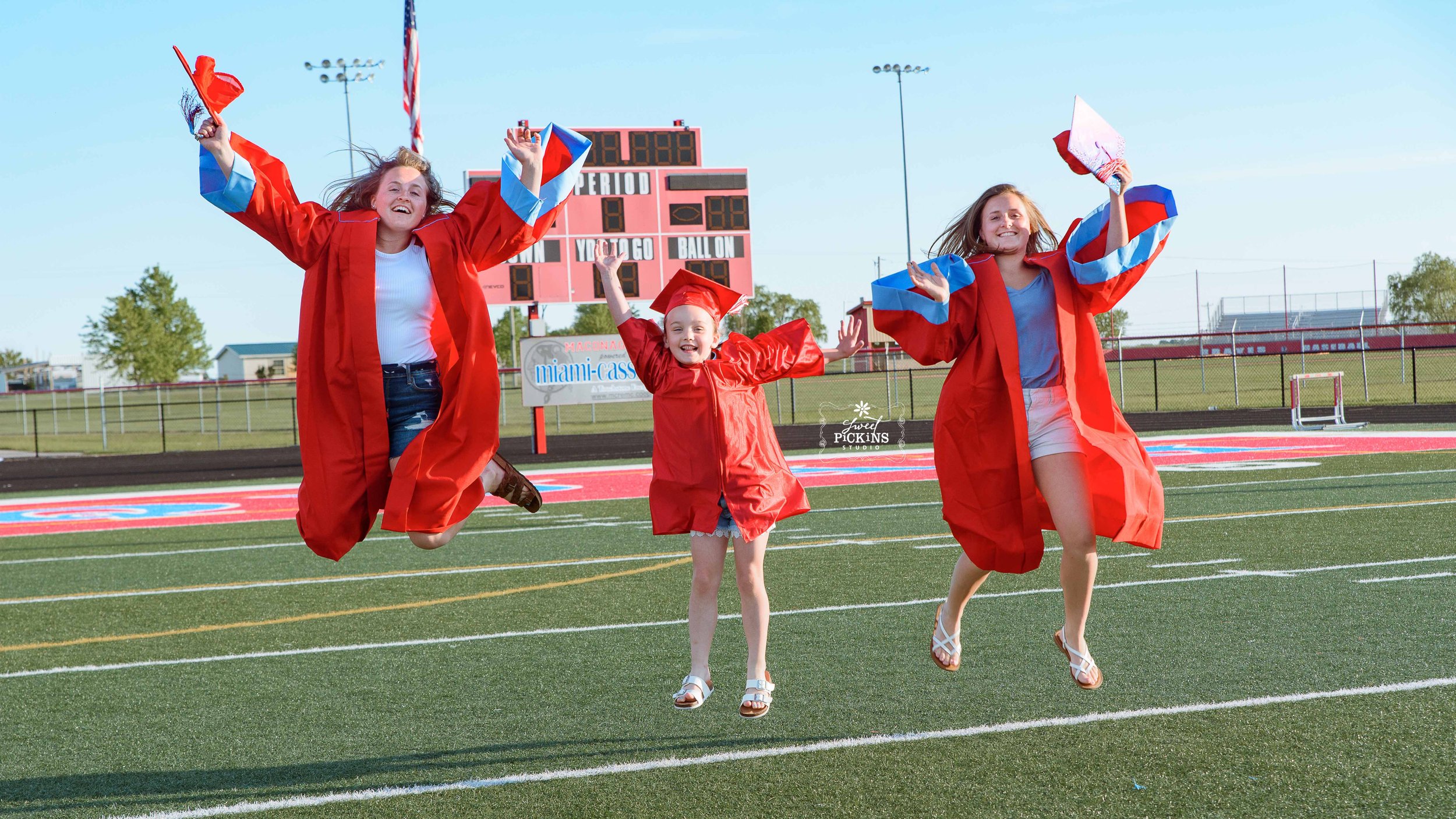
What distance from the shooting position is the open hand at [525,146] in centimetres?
429

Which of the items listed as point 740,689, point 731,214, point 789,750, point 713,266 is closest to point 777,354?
point 789,750

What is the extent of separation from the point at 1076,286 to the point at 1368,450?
45.1 ft

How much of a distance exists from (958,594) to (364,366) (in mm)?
2280

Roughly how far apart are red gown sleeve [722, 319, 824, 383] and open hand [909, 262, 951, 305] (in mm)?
585

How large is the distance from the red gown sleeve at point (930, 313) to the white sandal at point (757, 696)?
123 centimetres

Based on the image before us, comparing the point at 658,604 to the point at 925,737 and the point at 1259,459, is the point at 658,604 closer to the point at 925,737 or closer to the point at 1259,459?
the point at 925,737

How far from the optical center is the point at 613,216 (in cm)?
2014

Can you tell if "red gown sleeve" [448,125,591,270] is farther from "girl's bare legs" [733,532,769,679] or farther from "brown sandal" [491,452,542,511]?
"girl's bare legs" [733,532,769,679]

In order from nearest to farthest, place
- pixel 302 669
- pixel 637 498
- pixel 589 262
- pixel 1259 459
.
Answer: pixel 302 669 < pixel 637 498 < pixel 1259 459 < pixel 589 262

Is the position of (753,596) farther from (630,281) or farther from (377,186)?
(630,281)

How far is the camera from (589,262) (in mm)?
20406

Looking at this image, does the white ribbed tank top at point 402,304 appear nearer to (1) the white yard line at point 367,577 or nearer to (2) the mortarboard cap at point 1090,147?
(2) the mortarboard cap at point 1090,147

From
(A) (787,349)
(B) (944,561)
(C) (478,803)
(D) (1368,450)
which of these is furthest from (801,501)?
(D) (1368,450)

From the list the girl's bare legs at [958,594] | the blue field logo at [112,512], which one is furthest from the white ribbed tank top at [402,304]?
the blue field logo at [112,512]
